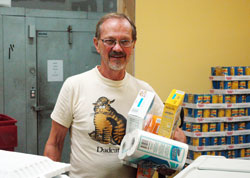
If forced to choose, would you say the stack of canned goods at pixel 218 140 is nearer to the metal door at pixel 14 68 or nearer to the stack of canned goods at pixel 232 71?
the stack of canned goods at pixel 232 71

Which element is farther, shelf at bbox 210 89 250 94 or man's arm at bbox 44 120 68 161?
shelf at bbox 210 89 250 94

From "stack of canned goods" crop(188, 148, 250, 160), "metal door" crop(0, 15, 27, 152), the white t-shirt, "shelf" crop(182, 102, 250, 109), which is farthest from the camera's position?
"metal door" crop(0, 15, 27, 152)

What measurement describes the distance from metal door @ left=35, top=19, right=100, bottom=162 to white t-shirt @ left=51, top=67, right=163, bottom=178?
2.54 meters

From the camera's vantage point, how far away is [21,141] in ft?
13.7

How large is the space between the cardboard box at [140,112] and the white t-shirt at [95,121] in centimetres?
35

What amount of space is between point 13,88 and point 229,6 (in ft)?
9.66

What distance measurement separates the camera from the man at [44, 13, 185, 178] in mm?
1688

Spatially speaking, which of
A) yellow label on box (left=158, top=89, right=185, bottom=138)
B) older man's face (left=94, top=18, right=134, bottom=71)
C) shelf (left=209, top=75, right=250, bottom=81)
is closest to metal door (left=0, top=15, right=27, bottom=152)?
shelf (left=209, top=75, right=250, bottom=81)

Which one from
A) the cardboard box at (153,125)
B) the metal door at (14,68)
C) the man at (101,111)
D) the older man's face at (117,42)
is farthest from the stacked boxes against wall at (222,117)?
the metal door at (14,68)

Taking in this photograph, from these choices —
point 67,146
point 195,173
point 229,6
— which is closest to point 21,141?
point 67,146

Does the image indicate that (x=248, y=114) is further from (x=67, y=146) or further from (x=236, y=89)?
(x=67, y=146)

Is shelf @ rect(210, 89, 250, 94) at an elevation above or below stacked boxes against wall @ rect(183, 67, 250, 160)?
above

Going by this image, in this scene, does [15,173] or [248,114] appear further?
[248,114]

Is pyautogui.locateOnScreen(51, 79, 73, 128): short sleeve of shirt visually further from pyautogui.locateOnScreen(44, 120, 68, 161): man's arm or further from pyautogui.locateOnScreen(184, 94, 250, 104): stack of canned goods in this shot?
pyautogui.locateOnScreen(184, 94, 250, 104): stack of canned goods
